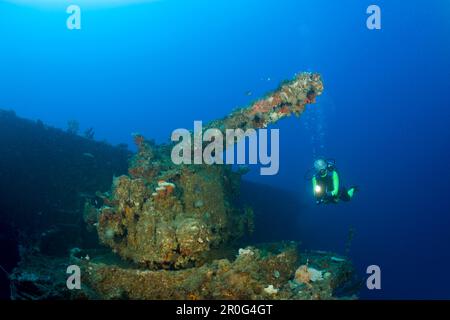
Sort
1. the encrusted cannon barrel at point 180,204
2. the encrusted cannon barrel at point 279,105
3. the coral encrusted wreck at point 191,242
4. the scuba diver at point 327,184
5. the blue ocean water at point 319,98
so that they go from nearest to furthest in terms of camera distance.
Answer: the coral encrusted wreck at point 191,242
the encrusted cannon barrel at point 180,204
the encrusted cannon barrel at point 279,105
the scuba diver at point 327,184
the blue ocean water at point 319,98

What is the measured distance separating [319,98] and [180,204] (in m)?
130

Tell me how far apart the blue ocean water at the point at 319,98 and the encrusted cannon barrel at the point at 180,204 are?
15.6 feet

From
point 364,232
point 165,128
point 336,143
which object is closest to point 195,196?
point 364,232

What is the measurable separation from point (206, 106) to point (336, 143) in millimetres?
64872

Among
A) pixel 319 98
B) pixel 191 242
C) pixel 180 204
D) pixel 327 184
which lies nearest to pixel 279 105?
pixel 180 204

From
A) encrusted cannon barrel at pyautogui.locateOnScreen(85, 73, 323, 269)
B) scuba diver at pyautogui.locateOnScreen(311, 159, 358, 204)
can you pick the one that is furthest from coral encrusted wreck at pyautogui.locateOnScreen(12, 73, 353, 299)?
scuba diver at pyautogui.locateOnScreen(311, 159, 358, 204)

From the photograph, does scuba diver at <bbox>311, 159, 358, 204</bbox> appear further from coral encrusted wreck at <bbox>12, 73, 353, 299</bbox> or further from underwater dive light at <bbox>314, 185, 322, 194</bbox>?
coral encrusted wreck at <bbox>12, 73, 353, 299</bbox>

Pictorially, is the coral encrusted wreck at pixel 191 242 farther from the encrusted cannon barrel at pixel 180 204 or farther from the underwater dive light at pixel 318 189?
Answer: the underwater dive light at pixel 318 189

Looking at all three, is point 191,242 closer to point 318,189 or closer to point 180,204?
point 180,204

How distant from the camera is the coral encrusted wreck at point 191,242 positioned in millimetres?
6023

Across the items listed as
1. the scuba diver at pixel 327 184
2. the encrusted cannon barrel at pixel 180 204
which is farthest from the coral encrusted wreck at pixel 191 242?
the scuba diver at pixel 327 184

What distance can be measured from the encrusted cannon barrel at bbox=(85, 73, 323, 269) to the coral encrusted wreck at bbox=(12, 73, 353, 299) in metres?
0.02

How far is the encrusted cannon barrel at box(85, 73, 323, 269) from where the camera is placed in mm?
6730

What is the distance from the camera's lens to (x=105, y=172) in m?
11.4
